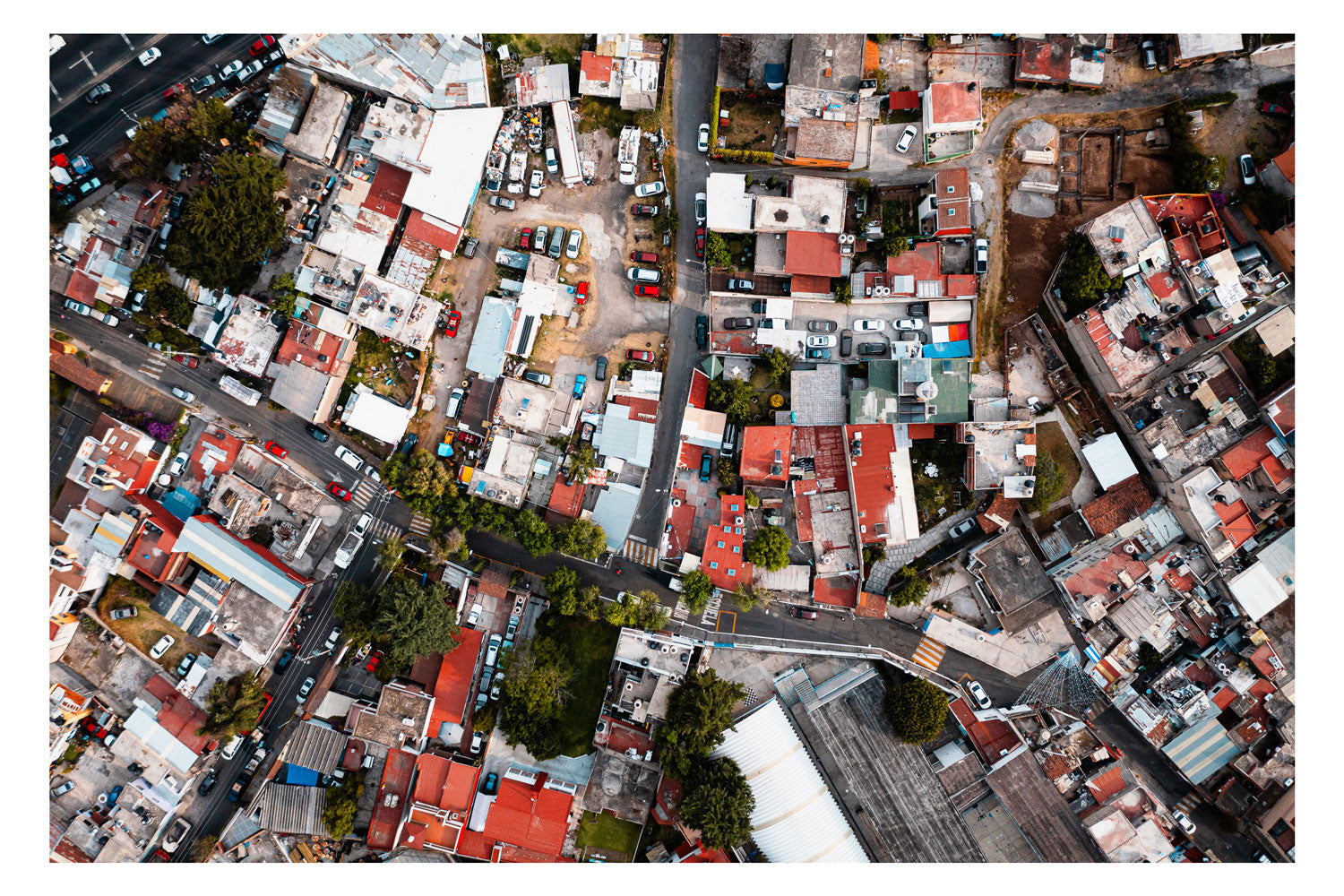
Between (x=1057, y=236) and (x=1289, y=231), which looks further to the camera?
(x=1057, y=236)

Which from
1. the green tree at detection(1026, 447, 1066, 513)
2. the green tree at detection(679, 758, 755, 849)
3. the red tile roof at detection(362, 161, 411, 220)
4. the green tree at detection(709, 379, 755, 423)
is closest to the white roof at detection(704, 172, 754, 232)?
the green tree at detection(709, 379, 755, 423)

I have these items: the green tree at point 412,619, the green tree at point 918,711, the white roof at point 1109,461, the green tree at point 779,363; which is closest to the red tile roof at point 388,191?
the green tree at point 412,619

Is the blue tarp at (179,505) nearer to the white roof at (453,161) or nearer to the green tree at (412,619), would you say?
the green tree at (412,619)

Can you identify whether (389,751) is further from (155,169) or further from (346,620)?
(155,169)

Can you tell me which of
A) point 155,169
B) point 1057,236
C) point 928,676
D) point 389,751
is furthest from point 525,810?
point 1057,236

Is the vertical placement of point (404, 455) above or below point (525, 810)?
above

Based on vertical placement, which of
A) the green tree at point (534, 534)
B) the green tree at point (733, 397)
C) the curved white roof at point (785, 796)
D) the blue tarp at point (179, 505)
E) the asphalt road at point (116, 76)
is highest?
the asphalt road at point (116, 76)
